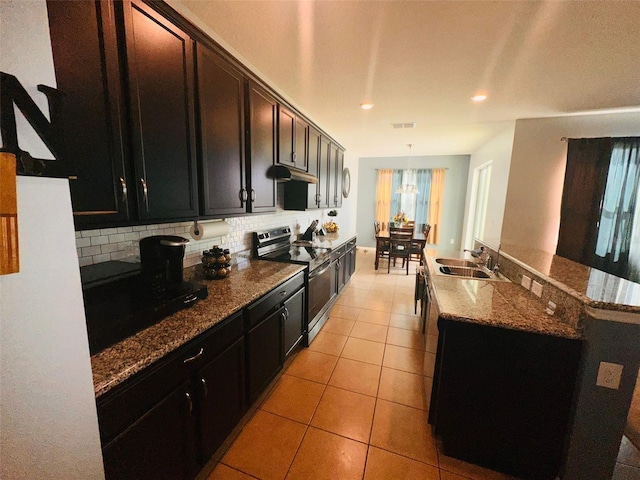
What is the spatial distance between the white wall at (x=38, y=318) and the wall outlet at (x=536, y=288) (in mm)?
2310

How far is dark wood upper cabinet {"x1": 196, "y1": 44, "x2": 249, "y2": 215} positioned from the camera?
1560 mm

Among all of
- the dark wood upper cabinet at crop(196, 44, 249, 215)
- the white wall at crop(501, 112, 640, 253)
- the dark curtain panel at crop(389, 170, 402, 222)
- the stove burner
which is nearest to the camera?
the dark wood upper cabinet at crop(196, 44, 249, 215)

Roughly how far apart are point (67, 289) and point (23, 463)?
0.39 m

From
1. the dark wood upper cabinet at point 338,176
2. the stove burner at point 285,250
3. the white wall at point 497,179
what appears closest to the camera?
the stove burner at point 285,250

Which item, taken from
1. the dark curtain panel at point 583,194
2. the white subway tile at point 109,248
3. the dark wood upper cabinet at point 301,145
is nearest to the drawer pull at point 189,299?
the white subway tile at point 109,248

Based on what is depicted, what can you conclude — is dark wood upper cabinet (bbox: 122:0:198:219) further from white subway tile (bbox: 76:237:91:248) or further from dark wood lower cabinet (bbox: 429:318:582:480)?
dark wood lower cabinet (bbox: 429:318:582:480)

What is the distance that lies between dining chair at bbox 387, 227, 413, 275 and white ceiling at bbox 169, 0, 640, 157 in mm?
2616

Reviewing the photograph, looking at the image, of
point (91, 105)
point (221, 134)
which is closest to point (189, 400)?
point (91, 105)

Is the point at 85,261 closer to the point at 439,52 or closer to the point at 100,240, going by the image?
the point at 100,240

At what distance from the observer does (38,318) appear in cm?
59

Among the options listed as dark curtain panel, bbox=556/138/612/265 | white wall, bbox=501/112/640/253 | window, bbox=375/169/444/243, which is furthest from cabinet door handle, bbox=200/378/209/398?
window, bbox=375/169/444/243

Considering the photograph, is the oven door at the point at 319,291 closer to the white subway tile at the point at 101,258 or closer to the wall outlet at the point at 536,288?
the white subway tile at the point at 101,258

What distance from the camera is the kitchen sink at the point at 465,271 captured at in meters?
2.47

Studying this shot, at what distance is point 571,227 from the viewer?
10.4ft
